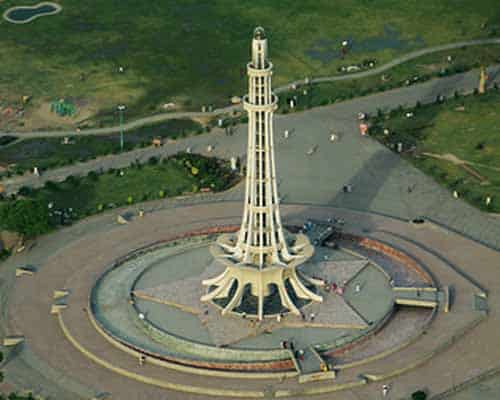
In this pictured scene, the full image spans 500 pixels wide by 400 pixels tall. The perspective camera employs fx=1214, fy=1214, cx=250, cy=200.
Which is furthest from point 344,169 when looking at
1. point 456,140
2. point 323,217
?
point 456,140

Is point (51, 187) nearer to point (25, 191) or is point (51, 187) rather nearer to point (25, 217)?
point (25, 191)

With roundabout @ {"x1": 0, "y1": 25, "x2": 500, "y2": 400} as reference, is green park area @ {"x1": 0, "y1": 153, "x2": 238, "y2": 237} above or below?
above

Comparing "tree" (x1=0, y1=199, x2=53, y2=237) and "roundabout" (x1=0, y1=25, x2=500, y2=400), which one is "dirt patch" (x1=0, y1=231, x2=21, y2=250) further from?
"roundabout" (x1=0, y1=25, x2=500, y2=400)

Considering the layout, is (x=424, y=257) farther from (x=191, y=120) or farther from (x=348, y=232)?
(x=191, y=120)

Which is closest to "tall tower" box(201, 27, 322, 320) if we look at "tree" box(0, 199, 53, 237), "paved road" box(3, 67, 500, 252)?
"tree" box(0, 199, 53, 237)

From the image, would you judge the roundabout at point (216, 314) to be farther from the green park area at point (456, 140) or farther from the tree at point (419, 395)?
the green park area at point (456, 140)

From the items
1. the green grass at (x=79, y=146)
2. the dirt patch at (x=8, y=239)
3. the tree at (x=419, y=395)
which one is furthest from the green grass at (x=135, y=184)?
the tree at (x=419, y=395)

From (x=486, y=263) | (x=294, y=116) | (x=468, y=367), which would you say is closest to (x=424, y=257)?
(x=486, y=263)
